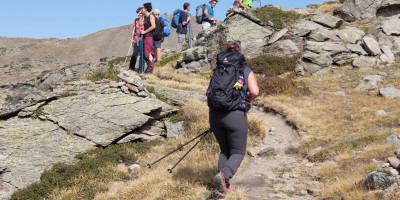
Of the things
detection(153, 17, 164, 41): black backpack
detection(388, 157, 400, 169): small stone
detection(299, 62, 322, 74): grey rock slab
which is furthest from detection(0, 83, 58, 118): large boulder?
detection(299, 62, 322, 74): grey rock slab

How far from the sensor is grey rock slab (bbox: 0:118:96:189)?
41.6ft

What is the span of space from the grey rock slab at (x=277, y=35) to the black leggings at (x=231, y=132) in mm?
16961

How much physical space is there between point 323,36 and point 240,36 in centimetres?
460

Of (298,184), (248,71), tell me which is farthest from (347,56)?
(248,71)

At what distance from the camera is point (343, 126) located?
13.3 metres

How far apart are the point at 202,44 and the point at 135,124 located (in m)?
12.8

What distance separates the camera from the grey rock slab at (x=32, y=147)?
1268 centimetres

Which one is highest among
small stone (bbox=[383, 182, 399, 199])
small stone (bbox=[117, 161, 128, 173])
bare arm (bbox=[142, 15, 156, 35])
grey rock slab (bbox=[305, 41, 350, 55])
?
bare arm (bbox=[142, 15, 156, 35])

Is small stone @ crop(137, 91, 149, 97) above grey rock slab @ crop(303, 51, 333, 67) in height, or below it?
above

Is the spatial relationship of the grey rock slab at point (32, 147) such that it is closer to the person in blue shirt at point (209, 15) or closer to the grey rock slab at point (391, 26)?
the person in blue shirt at point (209, 15)

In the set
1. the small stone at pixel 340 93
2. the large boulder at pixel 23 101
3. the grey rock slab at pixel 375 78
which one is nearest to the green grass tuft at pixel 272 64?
the grey rock slab at pixel 375 78

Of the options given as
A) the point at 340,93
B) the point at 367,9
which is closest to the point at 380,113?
the point at 340,93

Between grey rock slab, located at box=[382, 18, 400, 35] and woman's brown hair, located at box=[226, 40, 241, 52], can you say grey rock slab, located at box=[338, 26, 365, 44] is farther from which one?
woman's brown hair, located at box=[226, 40, 241, 52]

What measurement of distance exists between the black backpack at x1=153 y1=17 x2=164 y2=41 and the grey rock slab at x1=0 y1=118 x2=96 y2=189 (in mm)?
7789
